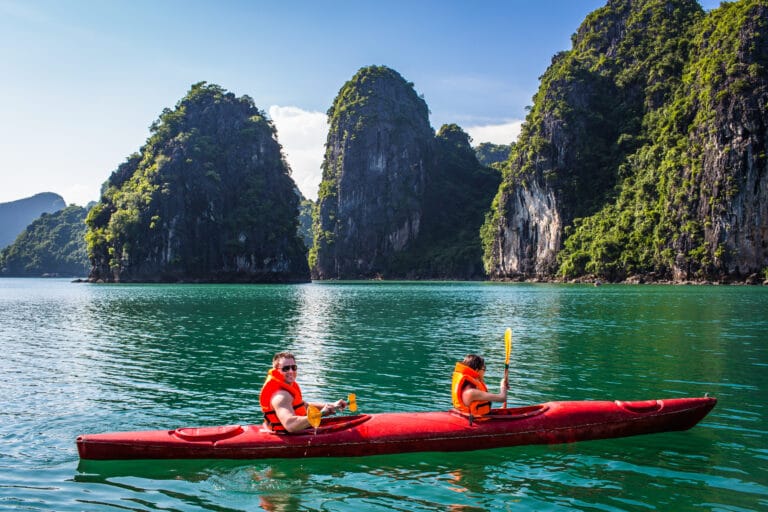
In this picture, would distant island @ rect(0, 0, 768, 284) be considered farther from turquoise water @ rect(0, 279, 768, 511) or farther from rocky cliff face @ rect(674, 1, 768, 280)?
turquoise water @ rect(0, 279, 768, 511)

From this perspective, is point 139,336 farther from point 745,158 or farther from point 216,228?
point 216,228

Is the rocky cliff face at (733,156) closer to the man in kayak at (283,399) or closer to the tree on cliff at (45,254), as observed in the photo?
the man in kayak at (283,399)

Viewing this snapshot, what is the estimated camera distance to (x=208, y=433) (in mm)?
8898

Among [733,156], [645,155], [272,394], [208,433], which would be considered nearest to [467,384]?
[272,394]

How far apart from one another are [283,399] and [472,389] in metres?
2.89

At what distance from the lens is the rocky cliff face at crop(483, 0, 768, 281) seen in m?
78.0

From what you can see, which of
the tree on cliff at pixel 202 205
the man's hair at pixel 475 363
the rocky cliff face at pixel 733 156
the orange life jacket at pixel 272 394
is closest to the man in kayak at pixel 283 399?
the orange life jacket at pixel 272 394

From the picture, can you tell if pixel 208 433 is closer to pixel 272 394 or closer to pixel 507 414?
pixel 272 394

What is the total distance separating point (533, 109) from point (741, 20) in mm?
47435

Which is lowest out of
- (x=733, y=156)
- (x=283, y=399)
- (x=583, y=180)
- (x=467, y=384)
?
(x=283, y=399)

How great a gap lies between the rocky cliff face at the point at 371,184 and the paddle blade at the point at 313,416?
158597mm

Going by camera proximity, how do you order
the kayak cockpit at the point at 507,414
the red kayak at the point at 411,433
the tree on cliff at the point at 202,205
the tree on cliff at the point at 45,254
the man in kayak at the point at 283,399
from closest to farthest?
the man in kayak at the point at 283,399 < the red kayak at the point at 411,433 < the kayak cockpit at the point at 507,414 < the tree on cliff at the point at 202,205 < the tree on cliff at the point at 45,254

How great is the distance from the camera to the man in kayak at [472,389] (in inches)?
359

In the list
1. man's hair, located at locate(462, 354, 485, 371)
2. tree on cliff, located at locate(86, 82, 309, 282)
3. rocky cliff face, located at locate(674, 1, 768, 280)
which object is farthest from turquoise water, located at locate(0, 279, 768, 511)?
tree on cliff, located at locate(86, 82, 309, 282)
